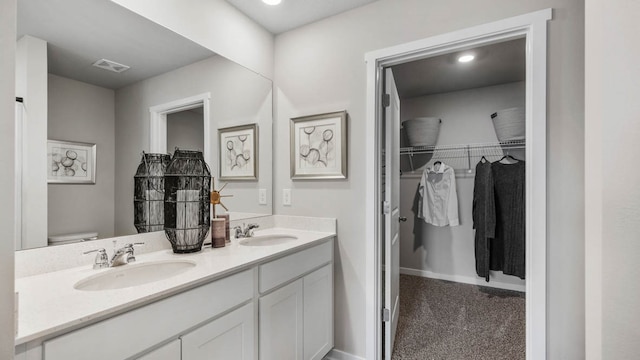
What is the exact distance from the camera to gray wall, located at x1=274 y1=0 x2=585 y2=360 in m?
1.38

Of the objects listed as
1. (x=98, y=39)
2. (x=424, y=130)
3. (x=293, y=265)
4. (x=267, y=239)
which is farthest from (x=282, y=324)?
(x=424, y=130)

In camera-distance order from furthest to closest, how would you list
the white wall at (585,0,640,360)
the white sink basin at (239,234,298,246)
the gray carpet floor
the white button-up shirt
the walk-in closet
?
1. the white button-up shirt
2. the walk-in closet
3. the gray carpet floor
4. the white sink basin at (239,234,298,246)
5. the white wall at (585,0,640,360)

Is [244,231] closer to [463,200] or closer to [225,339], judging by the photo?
[225,339]

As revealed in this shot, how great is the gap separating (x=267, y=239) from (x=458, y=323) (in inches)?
72.4

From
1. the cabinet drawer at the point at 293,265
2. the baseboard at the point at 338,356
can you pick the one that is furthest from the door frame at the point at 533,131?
the cabinet drawer at the point at 293,265

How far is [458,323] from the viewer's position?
2467 millimetres

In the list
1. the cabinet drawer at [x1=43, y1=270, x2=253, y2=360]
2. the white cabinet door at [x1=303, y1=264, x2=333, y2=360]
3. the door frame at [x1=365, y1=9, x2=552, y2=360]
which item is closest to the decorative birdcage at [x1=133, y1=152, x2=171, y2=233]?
the cabinet drawer at [x1=43, y1=270, x2=253, y2=360]

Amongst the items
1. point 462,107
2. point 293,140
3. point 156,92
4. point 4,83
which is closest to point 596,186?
point 4,83

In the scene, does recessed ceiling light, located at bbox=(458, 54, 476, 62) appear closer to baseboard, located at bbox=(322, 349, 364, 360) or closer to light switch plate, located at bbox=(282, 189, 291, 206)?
light switch plate, located at bbox=(282, 189, 291, 206)

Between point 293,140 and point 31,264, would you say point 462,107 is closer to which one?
point 293,140

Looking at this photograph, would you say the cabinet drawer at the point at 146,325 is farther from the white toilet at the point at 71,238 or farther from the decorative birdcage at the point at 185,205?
the white toilet at the point at 71,238

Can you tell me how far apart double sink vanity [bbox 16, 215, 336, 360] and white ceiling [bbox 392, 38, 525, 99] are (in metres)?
2.01

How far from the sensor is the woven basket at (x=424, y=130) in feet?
11.2

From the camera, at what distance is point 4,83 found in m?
0.54
